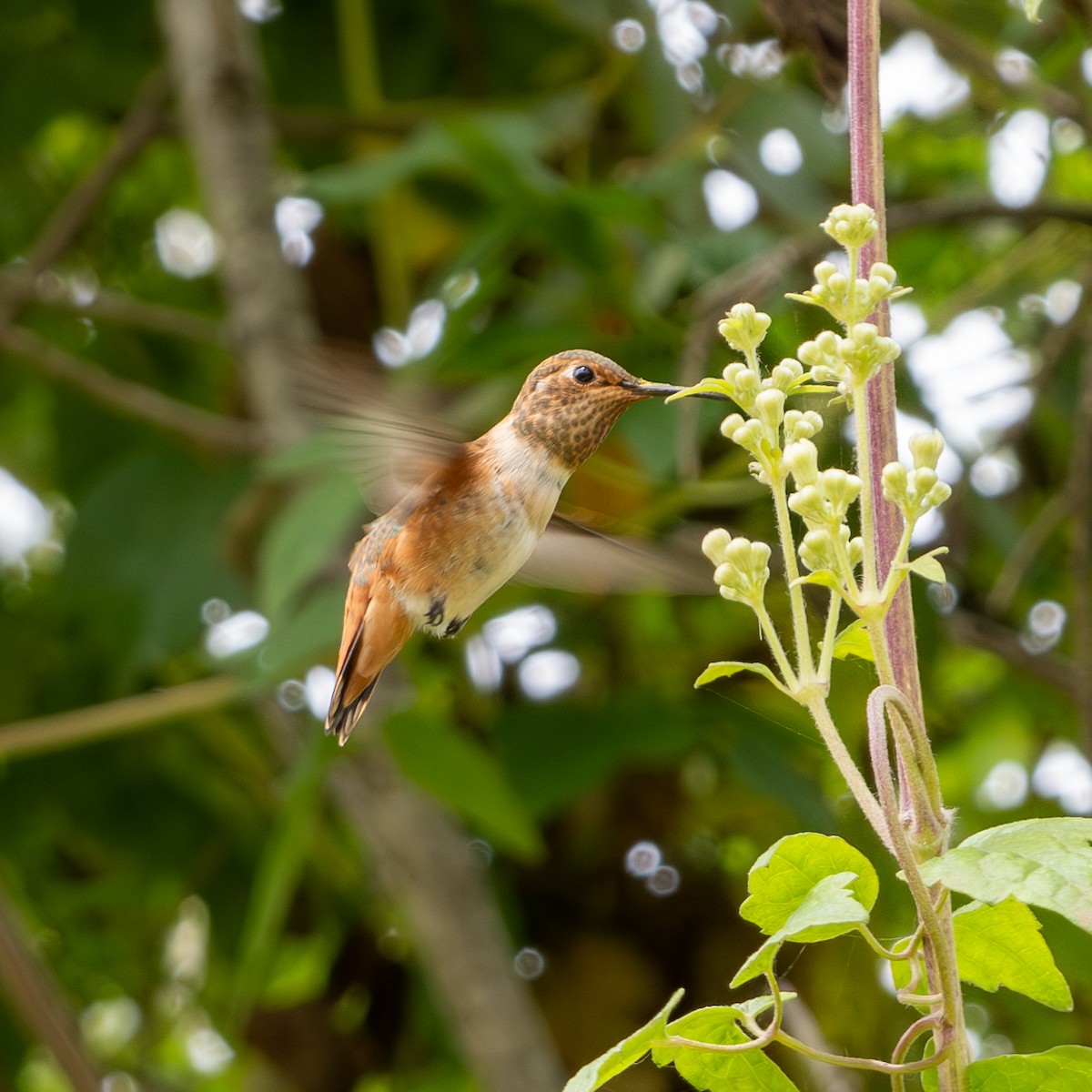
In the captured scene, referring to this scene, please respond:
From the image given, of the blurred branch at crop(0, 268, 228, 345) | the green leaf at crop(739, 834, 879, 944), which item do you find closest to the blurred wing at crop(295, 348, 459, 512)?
the green leaf at crop(739, 834, 879, 944)

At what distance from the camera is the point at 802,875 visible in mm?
871

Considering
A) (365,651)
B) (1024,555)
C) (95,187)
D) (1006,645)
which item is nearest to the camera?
(365,651)

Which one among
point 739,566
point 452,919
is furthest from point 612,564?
point 452,919

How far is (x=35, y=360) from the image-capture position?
103 inches

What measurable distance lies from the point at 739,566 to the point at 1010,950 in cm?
30

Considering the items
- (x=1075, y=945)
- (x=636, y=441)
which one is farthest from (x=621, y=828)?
(x=636, y=441)

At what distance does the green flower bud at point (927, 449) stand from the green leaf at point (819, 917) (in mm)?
214

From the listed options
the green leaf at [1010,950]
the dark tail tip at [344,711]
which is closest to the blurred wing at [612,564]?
the dark tail tip at [344,711]

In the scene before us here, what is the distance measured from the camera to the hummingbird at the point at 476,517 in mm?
984

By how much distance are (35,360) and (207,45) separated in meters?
0.64

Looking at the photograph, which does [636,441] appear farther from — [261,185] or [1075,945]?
[261,185]

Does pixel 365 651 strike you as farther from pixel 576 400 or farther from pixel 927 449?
pixel 927 449

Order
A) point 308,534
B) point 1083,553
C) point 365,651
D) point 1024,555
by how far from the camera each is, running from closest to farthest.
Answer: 1. point 365,651
2. point 308,534
3. point 1083,553
4. point 1024,555

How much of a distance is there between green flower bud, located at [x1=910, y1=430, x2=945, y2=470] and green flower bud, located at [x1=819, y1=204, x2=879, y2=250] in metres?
0.11
